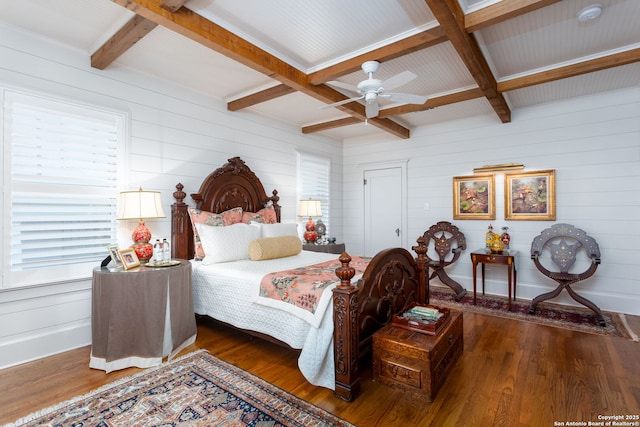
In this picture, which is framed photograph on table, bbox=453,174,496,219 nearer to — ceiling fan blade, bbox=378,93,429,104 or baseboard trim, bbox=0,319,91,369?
ceiling fan blade, bbox=378,93,429,104

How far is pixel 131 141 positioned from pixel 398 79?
2.70 m

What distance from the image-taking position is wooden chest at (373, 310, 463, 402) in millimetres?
2072

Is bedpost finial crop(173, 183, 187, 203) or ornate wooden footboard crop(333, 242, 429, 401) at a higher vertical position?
bedpost finial crop(173, 183, 187, 203)

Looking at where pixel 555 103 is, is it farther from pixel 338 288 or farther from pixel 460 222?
pixel 338 288

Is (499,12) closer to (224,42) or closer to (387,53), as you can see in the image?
(387,53)

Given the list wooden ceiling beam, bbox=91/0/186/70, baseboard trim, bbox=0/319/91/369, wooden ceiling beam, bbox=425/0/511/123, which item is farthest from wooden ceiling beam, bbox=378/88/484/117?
baseboard trim, bbox=0/319/91/369

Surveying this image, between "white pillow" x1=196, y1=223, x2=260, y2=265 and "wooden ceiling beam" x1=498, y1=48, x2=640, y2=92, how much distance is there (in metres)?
3.40

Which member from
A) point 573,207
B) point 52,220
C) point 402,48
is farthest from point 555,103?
point 52,220

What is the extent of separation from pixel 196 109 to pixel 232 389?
3144 mm

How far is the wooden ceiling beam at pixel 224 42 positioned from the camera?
2084 mm

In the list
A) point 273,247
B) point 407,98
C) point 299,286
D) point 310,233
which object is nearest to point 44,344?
point 273,247

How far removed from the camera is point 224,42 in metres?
2.51

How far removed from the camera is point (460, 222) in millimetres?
5125

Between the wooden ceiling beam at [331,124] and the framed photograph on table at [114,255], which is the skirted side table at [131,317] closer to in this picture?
the framed photograph on table at [114,255]
